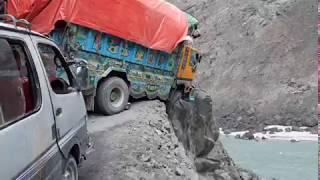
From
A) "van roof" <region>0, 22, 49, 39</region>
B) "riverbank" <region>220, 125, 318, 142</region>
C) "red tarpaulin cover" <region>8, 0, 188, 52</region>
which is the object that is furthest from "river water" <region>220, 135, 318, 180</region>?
"van roof" <region>0, 22, 49, 39</region>

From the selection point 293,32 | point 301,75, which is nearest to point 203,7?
point 293,32

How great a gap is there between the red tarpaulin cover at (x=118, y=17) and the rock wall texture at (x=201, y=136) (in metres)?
2.58

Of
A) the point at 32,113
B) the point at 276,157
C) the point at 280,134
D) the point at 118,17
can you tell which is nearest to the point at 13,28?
the point at 32,113

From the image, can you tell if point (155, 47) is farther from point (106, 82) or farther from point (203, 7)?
point (203, 7)

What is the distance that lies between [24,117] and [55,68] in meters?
2.12

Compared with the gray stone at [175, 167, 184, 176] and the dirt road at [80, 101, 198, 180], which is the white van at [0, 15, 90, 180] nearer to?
the dirt road at [80, 101, 198, 180]

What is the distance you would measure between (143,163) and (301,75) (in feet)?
108

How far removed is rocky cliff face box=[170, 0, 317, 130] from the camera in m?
37.2

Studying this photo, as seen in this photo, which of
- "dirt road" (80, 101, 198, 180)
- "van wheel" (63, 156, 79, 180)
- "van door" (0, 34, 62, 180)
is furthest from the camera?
"dirt road" (80, 101, 198, 180)

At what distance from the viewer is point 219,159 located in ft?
52.4

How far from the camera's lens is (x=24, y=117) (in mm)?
3871

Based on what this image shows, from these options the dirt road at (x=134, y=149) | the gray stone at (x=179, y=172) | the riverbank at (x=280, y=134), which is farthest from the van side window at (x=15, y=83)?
the riverbank at (x=280, y=134)

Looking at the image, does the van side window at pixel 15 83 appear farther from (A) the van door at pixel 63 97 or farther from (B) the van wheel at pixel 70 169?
(B) the van wheel at pixel 70 169

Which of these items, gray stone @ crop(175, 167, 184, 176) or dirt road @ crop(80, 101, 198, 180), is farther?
gray stone @ crop(175, 167, 184, 176)
